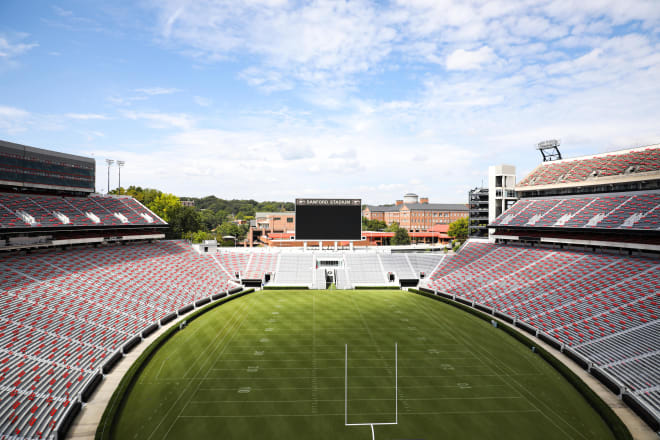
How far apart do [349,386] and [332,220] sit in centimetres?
2577

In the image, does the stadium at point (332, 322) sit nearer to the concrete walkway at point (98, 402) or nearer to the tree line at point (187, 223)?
the concrete walkway at point (98, 402)

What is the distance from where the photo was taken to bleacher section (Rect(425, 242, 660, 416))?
55.9 ft

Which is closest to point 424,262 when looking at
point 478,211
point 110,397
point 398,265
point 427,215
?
point 398,265

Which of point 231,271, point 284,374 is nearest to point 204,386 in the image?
point 284,374

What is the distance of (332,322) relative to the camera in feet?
85.6

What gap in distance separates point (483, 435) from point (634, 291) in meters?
17.3

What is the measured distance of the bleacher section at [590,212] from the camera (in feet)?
91.0

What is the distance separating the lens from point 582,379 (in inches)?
655

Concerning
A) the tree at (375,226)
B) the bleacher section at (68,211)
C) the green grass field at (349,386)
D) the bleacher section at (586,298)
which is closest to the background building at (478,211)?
the bleacher section at (586,298)

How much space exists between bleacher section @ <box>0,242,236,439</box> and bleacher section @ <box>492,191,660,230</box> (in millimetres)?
34492

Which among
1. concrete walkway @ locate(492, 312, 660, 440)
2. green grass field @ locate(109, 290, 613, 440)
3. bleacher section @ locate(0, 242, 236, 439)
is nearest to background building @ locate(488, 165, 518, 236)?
green grass field @ locate(109, 290, 613, 440)

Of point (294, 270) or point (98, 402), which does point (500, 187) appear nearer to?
point (294, 270)

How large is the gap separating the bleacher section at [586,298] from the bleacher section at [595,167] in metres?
9.80

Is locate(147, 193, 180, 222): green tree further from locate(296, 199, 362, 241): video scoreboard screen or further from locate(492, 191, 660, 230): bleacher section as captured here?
locate(492, 191, 660, 230): bleacher section
